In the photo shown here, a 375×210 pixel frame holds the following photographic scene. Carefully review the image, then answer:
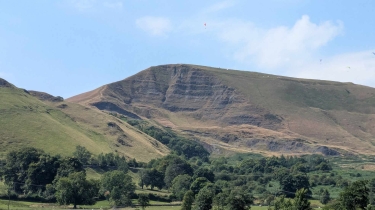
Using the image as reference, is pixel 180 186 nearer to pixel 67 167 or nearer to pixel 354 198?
pixel 67 167

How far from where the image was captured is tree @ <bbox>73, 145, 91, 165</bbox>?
158275 millimetres

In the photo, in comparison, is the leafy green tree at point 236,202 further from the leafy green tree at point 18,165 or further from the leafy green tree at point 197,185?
the leafy green tree at point 18,165

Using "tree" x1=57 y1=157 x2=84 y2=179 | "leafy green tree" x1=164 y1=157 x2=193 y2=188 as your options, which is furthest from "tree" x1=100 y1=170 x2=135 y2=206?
"leafy green tree" x1=164 y1=157 x2=193 y2=188

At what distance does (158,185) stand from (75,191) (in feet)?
134

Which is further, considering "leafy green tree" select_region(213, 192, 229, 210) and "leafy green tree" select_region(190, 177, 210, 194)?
"leafy green tree" select_region(190, 177, 210, 194)

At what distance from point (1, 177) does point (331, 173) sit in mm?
107862

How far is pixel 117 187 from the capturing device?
118 metres

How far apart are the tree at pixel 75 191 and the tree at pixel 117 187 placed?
461cm

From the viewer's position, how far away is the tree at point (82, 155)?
158 meters

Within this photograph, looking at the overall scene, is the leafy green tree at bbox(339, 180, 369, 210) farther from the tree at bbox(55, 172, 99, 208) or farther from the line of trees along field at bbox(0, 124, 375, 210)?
the tree at bbox(55, 172, 99, 208)

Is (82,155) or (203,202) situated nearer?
(203,202)

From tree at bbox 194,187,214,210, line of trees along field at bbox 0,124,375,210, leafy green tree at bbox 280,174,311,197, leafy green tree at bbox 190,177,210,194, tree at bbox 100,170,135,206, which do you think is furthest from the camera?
leafy green tree at bbox 280,174,311,197

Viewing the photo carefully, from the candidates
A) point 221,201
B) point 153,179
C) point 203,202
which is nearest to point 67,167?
point 153,179

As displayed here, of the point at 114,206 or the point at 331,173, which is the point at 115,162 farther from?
the point at 331,173
